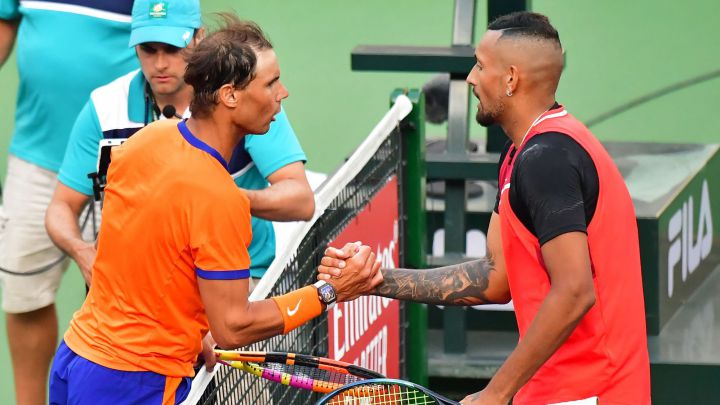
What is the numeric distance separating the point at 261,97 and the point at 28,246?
2.32 m

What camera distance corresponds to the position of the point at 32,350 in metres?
5.73

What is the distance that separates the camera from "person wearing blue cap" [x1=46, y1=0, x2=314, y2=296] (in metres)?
4.56

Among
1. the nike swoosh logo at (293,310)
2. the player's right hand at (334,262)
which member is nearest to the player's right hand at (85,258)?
the player's right hand at (334,262)

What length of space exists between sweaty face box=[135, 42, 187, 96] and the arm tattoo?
0.95 m

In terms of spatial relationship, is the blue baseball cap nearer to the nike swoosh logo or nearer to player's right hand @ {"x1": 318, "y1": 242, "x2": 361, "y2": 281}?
player's right hand @ {"x1": 318, "y1": 242, "x2": 361, "y2": 281}

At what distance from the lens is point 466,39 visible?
245 inches

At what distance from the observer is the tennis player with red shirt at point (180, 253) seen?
3486 mm

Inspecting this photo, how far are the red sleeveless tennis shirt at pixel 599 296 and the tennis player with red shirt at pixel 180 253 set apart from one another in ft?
1.94

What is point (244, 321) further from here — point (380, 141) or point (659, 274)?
point (659, 274)

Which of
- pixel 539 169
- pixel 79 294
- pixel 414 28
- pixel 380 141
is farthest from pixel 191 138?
pixel 414 28

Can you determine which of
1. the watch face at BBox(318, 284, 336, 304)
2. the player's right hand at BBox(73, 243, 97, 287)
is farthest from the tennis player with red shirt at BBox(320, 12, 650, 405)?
the player's right hand at BBox(73, 243, 97, 287)

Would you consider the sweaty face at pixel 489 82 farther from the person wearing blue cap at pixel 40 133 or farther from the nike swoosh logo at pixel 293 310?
the person wearing blue cap at pixel 40 133

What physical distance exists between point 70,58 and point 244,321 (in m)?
2.30

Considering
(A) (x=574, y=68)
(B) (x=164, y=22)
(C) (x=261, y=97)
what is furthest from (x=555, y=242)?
(A) (x=574, y=68)
